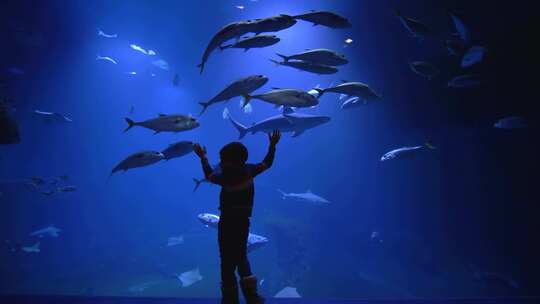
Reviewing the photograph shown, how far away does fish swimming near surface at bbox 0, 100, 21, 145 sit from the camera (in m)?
6.23

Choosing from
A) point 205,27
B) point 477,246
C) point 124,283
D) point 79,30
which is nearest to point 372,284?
point 477,246

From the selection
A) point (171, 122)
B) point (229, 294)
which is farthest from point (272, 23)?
point (229, 294)

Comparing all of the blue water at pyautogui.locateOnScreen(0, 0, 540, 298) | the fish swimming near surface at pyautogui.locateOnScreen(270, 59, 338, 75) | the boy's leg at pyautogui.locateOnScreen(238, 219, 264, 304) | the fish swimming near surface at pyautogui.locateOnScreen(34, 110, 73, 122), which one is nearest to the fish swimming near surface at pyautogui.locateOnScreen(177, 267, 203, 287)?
the blue water at pyautogui.locateOnScreen(0, 0, 540, 298)

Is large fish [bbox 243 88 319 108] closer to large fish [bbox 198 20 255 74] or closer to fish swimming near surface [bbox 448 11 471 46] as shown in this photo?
large fish [bbox 198 20 255 74]

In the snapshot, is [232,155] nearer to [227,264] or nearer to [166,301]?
[227,264]

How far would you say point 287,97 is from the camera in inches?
175

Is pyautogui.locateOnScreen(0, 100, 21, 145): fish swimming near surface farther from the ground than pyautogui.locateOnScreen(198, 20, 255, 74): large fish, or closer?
closer

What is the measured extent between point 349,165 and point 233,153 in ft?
80.2

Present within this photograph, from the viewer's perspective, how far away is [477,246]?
488 inches

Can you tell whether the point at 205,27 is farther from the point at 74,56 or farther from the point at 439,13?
the point at 439,13

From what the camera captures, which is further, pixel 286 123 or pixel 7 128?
pixel 286 123

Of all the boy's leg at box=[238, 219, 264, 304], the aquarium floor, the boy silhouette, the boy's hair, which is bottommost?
the aquarium floor

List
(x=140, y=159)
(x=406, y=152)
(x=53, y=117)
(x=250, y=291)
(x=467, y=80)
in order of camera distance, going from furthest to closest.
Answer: (x=53, y=117)
(x=467, y=80)
(x=406, y=152)
(x=140, y=159)
(x=250, y=291)

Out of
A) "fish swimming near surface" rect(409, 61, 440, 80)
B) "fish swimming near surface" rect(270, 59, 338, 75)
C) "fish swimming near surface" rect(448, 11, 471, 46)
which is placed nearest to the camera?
"fish swimming near surface" rect(270, 59, 338, 75)
